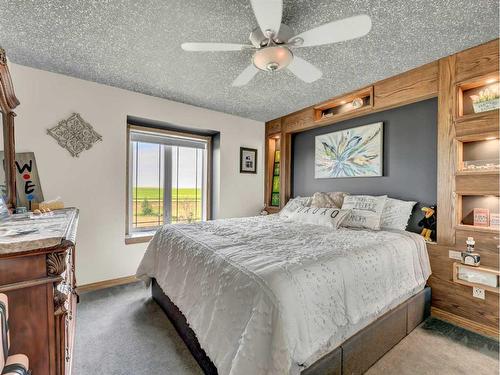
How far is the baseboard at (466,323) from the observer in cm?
201

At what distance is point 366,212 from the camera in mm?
2646

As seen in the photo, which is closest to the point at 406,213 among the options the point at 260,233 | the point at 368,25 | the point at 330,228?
the point at 330,228

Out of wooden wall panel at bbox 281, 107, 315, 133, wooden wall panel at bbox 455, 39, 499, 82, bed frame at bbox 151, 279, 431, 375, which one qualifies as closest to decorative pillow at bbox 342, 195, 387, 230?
bed frame at bbox 151, 279, 431, 375

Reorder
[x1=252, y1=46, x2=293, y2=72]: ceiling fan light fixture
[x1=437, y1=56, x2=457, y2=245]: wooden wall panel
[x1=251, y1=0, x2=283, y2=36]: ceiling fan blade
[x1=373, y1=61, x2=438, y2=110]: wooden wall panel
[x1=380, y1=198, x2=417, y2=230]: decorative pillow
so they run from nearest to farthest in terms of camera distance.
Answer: [x1=251, y1=0, x2=283, y2=36]: ceiling fan blade < [x1=252, y1=46, x2=293, y2=72]: ceiling fan light fixture < [x1=437, y1=56, x2=457, y2=245]: wooden wall panel < [x1=373, y1=61, x2=438, y2=110]: wooden wall panel < [x1=380, y1=198, x2=417, y2=230]: decorative pillow

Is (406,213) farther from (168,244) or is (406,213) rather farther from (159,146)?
(159,146)

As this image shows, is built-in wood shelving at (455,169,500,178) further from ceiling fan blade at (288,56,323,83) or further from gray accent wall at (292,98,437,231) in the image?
ceiling fan blade at (288,56,323,83)

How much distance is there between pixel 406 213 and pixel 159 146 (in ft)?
11.6

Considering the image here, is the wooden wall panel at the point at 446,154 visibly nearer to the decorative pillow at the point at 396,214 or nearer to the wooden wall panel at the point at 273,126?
the decorative pillow at the point at 396,214

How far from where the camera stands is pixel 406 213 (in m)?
2.57

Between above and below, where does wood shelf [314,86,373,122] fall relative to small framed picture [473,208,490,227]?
above

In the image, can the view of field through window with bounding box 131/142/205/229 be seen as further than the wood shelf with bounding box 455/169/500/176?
Yes

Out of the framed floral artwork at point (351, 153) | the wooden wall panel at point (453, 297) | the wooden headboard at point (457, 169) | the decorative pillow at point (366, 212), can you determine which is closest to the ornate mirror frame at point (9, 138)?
the decorative pillow at point (366, 212)

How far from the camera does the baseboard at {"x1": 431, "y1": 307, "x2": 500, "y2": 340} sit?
201cm

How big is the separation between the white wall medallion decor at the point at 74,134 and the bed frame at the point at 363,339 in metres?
2.04
